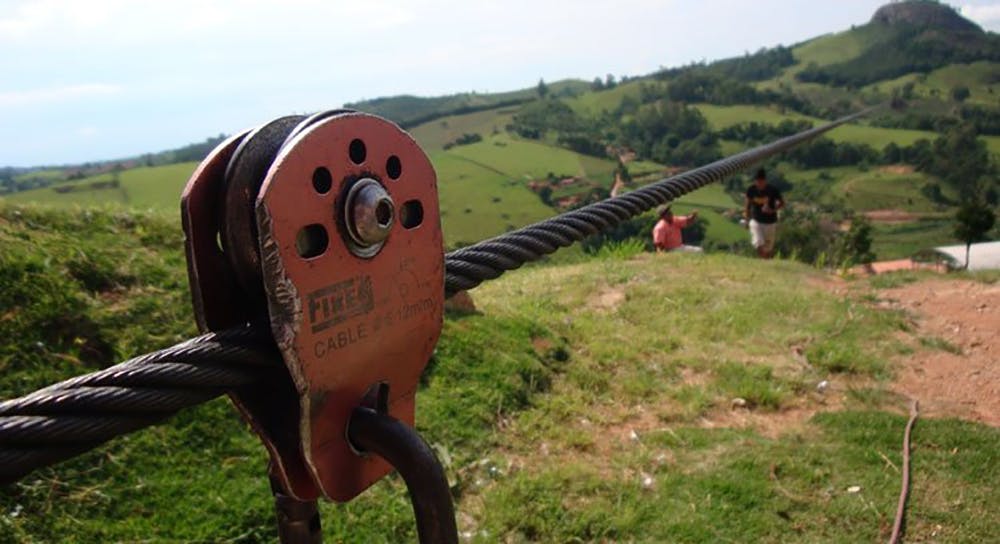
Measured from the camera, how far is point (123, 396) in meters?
0.83

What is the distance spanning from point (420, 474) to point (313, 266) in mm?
312

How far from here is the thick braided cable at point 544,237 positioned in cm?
141

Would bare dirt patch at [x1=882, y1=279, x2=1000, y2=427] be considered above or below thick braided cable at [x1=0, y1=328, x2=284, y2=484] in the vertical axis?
below

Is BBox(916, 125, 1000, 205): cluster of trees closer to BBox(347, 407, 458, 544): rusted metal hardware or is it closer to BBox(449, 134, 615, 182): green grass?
BBox(449, 134, 615, 182): green grass

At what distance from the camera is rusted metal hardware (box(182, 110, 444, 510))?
89 cm

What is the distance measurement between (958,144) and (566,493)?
72714 mm

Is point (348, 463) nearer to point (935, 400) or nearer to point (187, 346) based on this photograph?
point (187, 346)

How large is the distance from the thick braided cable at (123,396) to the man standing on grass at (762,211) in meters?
9.36

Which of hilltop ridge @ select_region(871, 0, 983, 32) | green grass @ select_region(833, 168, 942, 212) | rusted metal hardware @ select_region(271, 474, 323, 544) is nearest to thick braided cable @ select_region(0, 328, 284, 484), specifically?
rusted metal hardware @ select_region(271, 474, 323, 544)

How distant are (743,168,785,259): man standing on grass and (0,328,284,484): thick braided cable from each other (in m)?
9.36

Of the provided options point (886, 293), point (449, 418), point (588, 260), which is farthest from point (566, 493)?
point (588, 260)

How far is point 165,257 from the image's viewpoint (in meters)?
4.61

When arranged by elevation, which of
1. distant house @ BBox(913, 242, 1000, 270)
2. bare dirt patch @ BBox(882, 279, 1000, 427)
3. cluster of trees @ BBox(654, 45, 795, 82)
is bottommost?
distant house @ BBox(913, 242, 1000, 270)

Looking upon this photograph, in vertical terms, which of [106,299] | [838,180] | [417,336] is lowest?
[838,180]
